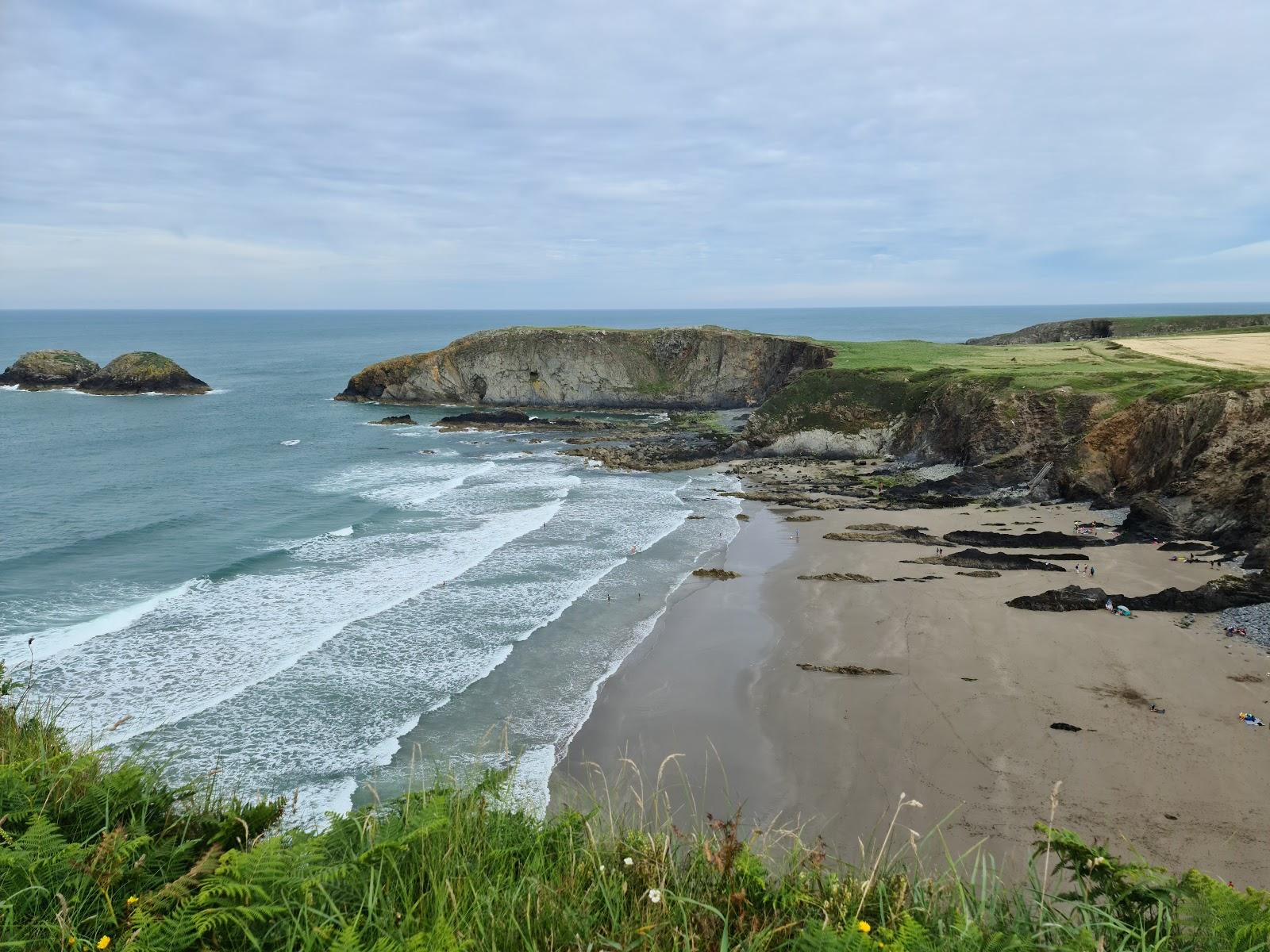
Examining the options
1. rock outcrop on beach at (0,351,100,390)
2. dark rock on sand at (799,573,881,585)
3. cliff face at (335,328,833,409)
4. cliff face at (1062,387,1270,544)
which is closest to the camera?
dark rock on sand at (799,573,881,585)

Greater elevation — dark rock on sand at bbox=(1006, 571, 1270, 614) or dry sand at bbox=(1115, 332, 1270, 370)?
dry sand at bbox=(1115, 332, 1270, 370)

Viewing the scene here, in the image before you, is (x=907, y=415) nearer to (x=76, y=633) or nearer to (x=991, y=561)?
(x=991, y=561)

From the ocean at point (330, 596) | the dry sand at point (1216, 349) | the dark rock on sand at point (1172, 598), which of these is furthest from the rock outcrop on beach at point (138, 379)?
the dry sand at point (1216, 349)

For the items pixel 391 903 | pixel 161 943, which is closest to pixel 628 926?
pixel 391 903

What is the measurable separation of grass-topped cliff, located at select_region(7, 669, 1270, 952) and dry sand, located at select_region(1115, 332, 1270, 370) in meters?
40.8

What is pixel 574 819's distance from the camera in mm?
4680

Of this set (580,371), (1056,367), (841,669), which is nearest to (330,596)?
(841,669)

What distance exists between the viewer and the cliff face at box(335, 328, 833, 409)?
75062 mm

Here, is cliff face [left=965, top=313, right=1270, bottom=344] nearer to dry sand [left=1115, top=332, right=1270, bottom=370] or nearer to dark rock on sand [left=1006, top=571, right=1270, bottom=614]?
dry sand [left=1115, top=332, right=1270, bottom=370]

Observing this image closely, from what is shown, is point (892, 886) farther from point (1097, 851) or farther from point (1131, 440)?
point (1131, 440)

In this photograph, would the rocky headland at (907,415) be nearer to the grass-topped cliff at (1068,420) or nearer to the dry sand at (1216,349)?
the grass-topped cliff at (1068,420)

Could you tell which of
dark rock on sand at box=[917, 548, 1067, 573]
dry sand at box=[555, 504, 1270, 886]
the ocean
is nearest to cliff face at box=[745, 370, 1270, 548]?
dry sand at box=[555, 504, 1270, 886]

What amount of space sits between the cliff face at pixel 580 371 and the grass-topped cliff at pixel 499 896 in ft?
233

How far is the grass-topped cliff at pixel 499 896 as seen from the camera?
3344 mm
